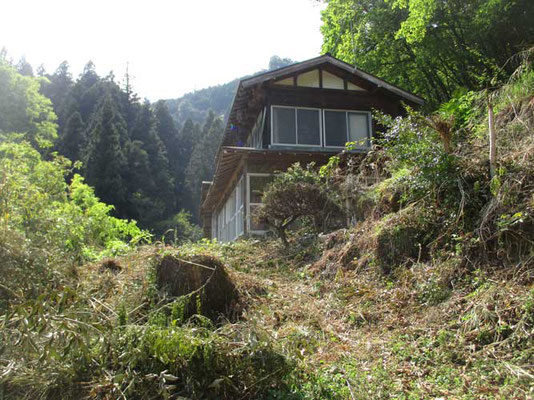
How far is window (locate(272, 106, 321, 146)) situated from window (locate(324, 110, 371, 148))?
37cm

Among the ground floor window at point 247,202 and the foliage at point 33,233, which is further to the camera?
the ground floor window at point 247,202

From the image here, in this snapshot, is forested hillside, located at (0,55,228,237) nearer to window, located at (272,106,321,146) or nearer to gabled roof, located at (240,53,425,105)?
window, located at (272,106,321,146)

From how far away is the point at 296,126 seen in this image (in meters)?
15.8

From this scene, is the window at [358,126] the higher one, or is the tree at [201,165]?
the tree at [201,165]

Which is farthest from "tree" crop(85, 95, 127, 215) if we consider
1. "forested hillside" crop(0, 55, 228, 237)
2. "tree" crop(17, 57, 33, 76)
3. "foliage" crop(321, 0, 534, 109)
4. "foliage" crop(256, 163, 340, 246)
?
"tree" crop(17, 57, 33, 76)

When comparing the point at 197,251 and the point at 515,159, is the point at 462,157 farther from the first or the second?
the point at 197,251

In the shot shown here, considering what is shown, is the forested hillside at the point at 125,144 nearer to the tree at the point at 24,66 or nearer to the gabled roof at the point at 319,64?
the tree at the point at 24,66

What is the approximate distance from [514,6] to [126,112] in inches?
1955

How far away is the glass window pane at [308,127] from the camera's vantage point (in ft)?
52.0

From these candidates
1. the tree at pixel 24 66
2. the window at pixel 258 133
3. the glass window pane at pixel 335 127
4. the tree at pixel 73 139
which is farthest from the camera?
the tree at pixel 24 66

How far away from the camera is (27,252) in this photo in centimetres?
597

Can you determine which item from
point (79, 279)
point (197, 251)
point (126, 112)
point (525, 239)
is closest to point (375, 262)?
point (525, 239)

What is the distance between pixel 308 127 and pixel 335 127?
1.02 m

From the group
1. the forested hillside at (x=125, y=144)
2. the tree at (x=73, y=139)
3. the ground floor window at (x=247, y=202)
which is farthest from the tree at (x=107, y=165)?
the ground floor window at (x=247, y=202)
